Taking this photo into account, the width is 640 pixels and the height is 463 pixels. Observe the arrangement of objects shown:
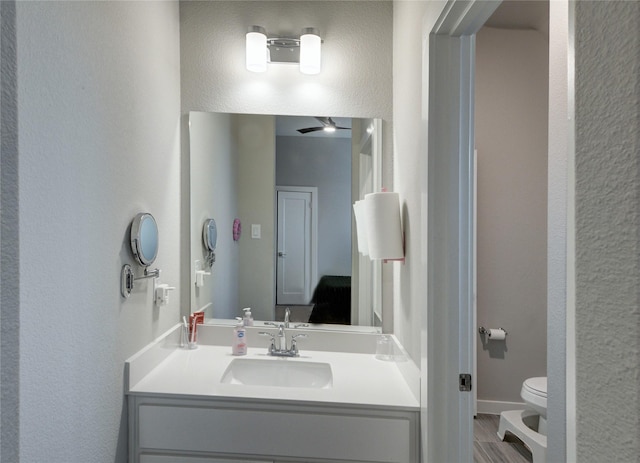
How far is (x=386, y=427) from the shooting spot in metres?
1.42

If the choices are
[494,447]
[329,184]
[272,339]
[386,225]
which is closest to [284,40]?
[329,184]

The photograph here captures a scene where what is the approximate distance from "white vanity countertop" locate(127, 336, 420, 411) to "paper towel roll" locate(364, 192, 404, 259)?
0.51 m

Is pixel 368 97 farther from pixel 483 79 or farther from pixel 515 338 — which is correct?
pixel 515 338

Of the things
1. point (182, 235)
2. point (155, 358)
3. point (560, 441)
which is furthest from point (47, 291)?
point (560, 441)

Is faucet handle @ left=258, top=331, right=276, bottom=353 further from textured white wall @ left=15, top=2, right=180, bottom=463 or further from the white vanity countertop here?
textured white wall @ left=15, top=2, right=180, bottom=463

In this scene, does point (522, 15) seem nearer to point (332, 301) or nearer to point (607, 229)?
point (332, 301)

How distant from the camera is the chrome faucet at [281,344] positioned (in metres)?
1.90

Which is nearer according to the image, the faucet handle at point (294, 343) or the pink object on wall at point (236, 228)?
the faucet handle at point (294, 343)

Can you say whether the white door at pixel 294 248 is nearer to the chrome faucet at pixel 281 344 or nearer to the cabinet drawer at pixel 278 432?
the chrome faucet at pixel 281 344

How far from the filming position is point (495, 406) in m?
2.86

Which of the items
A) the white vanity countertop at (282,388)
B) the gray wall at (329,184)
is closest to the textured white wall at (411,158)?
the white vanity countertop at (282,388)

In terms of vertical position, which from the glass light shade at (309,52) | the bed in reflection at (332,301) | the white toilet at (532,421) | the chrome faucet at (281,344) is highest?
the glass light shade at (309,52)

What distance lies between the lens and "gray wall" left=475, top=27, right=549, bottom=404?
2.80 m

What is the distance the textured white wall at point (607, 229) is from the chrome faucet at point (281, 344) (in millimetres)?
1498
